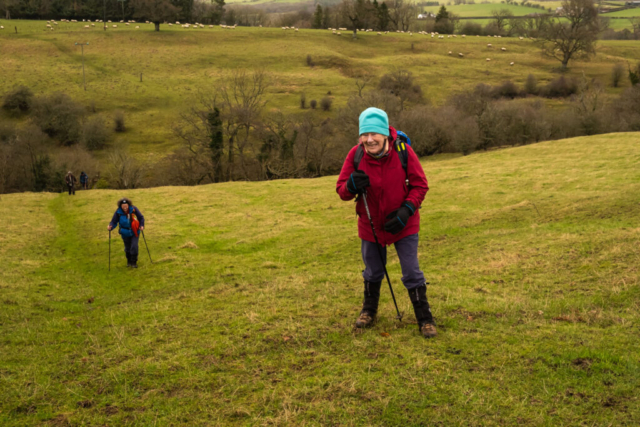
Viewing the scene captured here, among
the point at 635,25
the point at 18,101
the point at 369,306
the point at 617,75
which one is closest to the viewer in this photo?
the point at 369,306

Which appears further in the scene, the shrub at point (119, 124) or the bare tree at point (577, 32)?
the bare tree at point (577, 32)

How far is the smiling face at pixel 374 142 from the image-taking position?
22.3 feet

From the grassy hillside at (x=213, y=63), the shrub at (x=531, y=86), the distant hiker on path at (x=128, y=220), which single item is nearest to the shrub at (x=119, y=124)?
the grassy hillside at (x=213, y=63)

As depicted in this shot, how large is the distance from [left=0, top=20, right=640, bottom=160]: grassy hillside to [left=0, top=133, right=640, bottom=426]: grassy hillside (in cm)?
6524

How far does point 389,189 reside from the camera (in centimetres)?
707

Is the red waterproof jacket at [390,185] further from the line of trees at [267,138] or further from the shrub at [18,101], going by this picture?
the shrub at [18,101]

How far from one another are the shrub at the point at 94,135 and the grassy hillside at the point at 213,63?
13.1 feet

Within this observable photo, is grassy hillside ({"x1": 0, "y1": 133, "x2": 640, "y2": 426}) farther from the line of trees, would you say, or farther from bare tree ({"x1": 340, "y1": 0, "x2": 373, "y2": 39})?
bare tree ({"x1": 340, "y1": 0, "x2": 373, "y2": 39})

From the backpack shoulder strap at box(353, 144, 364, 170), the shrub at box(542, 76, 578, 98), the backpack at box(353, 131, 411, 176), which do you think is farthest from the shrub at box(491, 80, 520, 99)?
the backpack shoulder strap at box(353, 144, 364, 170)

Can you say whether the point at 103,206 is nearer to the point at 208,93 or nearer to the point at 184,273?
the point at 184,273

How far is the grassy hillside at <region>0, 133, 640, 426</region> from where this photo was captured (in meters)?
5.41

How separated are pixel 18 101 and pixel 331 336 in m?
98.6

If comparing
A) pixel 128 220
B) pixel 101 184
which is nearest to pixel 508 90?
pixel 101 184

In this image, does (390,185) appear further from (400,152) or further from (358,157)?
(358,157)
